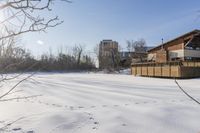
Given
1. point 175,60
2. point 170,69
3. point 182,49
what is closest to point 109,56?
Answer: point 182,49

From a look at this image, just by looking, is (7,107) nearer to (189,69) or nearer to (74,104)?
(74,104)

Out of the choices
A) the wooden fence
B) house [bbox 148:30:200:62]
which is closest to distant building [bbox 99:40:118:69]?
house [bbox 148:30:200:62]

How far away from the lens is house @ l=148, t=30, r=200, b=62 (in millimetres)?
27906

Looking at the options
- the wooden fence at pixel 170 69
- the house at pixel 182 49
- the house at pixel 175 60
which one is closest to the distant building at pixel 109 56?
the house at pixel 175 60

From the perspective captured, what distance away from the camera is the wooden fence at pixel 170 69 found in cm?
2044

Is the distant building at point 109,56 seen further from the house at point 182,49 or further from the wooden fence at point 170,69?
the wooden fence at point 170,69

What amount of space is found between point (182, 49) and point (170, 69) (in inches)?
291

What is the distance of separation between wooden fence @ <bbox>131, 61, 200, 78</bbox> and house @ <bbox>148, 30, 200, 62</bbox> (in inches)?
161

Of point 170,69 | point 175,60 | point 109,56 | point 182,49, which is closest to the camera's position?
point 170,69

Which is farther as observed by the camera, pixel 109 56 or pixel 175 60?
pixel 109 56

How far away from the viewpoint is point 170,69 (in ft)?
70.6

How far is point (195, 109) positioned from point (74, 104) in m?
3.56

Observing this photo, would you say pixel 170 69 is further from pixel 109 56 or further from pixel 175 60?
pixel 109 56

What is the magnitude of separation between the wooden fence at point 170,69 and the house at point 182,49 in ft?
13.4
